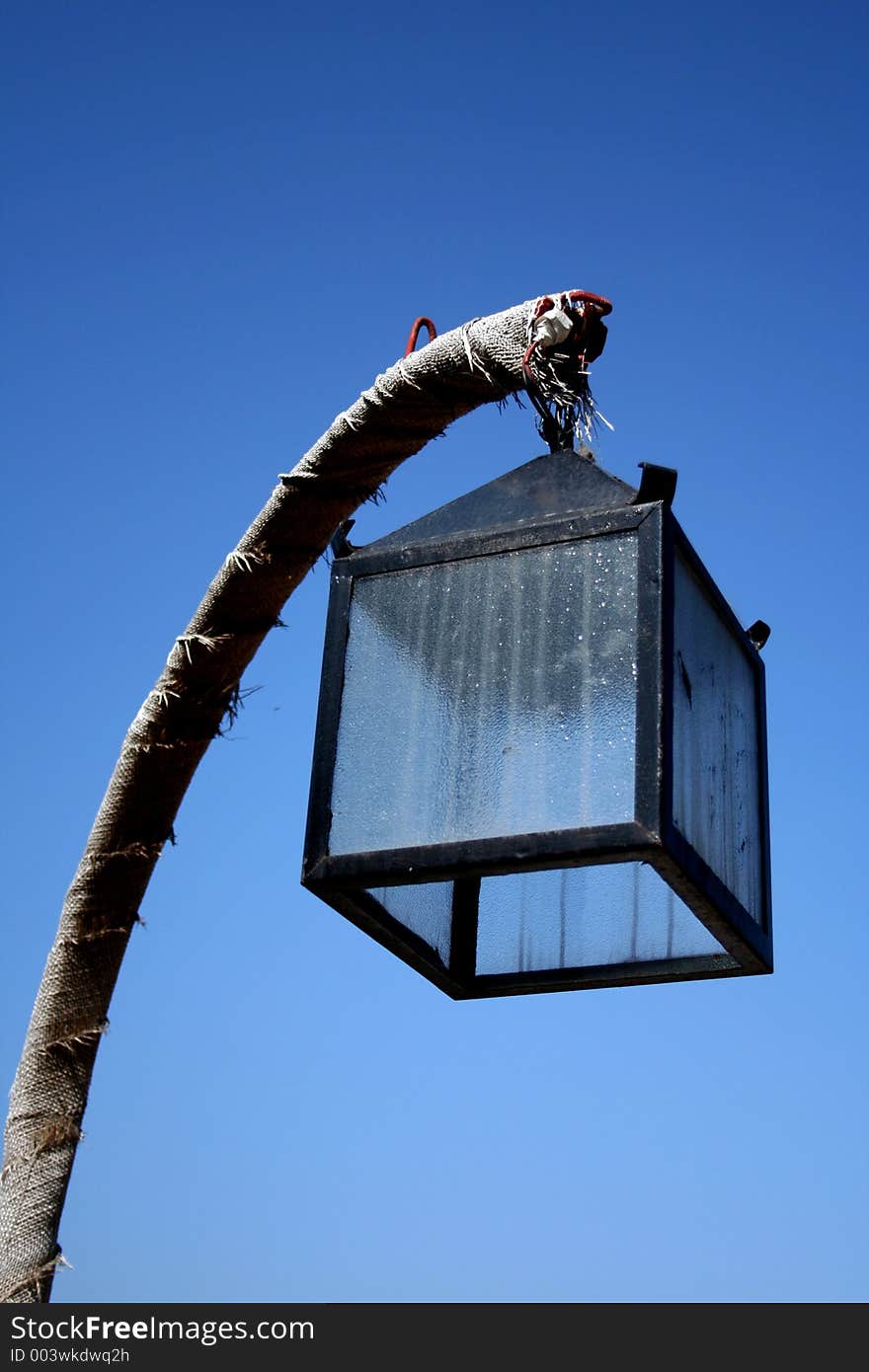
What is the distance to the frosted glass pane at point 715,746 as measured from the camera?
2125 millimetres

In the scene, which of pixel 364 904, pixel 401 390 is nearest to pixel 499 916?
pixel 364 904

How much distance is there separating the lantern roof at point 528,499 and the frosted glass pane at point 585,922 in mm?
584

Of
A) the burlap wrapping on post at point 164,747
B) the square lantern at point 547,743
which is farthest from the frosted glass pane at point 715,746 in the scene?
the burlap wrapping on post at point 164,747

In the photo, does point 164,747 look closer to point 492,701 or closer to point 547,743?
point 492,701

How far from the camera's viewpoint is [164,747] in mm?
2926

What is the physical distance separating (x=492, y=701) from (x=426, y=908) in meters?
0.49

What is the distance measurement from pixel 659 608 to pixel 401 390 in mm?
946

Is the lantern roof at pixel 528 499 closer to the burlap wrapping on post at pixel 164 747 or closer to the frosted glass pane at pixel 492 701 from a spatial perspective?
the frosted glass pane at pixel 492 701

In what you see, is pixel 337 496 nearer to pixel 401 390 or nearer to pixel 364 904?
pixel 401 390

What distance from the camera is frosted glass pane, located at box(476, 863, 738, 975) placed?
2490 millimetres

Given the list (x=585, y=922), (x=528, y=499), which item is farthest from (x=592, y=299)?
(x=585, y=922)

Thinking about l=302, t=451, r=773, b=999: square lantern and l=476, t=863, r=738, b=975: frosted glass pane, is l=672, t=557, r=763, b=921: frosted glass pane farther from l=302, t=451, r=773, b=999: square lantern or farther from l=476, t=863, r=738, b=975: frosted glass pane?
l=476, t=863, r=738, b=975: frosted glass pane

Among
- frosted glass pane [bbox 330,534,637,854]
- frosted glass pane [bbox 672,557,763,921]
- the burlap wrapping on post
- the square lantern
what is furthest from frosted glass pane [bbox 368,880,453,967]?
the burlap wrapping on post

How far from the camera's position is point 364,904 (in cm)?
226
